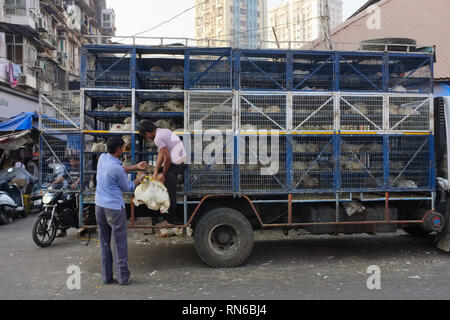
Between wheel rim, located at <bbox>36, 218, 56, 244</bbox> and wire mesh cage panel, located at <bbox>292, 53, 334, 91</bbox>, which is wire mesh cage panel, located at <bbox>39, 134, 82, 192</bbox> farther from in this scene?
wire mesh cage panel, located at <bbox>292, 53, 334, 91</bbox>

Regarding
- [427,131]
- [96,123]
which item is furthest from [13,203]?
[427,131]

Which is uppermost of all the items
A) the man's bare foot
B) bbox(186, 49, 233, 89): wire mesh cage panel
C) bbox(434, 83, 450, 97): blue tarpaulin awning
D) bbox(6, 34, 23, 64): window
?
bbox(6, 34, 23, 64): window

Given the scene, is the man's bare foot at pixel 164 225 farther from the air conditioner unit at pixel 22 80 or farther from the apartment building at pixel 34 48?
the air conditioner unit at pixel 22 80

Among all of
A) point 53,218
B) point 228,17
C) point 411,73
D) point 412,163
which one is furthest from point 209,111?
point 228,17

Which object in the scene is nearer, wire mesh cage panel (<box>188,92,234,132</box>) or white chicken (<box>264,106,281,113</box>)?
wire mesh cage panel (<box>188,92,234,132</box>)

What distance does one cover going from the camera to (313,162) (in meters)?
6.03

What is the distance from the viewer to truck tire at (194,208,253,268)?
5688 millimetres

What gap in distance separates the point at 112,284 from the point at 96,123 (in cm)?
325

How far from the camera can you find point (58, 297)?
460 cm

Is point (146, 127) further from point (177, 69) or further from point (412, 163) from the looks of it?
point (412, 163)

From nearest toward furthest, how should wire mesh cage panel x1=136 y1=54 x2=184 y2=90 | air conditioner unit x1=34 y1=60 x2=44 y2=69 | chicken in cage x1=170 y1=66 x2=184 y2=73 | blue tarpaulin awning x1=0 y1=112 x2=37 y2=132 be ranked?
1. wire mesh cage panel x1=136 y1=54 x2=184 y2=90
2. chicken in cage x1=170 y1=66 x2=184 y2=73
3. blue tarpaulin awning x1=0 y1=112 x2=37 y2=132
4. air conditioner unit x1=34 y1=60 x2=44 y2=69

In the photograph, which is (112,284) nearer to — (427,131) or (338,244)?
(338,244)

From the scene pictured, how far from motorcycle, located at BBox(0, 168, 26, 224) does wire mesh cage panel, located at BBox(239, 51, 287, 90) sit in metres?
7.55

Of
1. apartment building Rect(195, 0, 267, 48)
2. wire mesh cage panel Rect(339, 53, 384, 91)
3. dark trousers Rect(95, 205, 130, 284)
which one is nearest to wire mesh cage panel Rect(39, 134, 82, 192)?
dark trousers Rect(95, 205, 130, 284)
